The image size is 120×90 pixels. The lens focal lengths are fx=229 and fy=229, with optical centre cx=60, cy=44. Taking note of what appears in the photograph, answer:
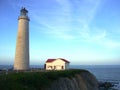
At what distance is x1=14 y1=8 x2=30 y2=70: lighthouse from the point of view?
3622cm

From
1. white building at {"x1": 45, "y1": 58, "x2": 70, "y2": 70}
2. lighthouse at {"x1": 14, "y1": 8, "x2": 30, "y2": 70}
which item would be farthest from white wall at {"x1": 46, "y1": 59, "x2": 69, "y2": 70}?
lighthouse at {"x1": 14, "y1": 8, "x2": 30, "y2": 70}

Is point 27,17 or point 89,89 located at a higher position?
point 27,17

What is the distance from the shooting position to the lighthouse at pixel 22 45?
119 ft

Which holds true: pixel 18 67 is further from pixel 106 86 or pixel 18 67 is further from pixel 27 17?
pixel 106 86

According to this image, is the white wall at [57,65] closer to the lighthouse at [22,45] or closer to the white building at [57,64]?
the white building at [57,64]

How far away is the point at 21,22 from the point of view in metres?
37.5

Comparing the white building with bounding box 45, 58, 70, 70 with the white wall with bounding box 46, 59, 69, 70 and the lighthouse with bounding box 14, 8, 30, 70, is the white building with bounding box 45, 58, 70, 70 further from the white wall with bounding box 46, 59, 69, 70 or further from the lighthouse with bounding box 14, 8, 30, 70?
the lighthouse with bounding box 14, 8, 30, 70

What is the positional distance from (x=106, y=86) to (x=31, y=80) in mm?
39415

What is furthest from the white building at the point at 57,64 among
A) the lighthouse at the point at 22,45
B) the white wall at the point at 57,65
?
the lighthouse at the point at 22,45

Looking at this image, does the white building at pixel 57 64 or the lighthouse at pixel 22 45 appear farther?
the white building at pixel 57 64

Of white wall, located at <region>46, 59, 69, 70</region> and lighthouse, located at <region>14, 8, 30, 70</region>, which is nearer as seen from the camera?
lighthouse, located at <region>14, 8, 30, 70</region>

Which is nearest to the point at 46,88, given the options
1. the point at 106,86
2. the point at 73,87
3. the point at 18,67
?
the point at 73,87

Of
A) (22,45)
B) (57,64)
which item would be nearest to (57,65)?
(57,64)

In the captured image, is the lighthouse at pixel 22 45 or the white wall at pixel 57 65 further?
the white wall at pixel 57 65
